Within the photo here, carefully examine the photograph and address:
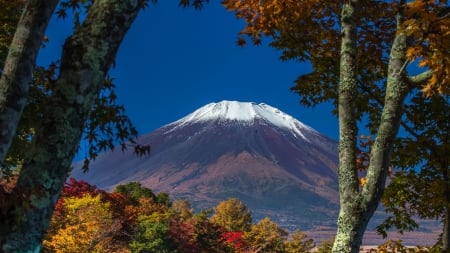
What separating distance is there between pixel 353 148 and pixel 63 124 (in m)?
3.86

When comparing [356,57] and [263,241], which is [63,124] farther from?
[263,241]

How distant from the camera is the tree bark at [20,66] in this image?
14.2 feet

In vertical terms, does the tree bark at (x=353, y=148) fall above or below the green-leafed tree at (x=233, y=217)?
below

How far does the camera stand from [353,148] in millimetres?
6320

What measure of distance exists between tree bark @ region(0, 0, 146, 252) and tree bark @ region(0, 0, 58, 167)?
800 millimetres

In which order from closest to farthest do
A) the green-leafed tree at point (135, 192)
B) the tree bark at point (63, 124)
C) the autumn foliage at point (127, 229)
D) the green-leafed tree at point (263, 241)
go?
the tree bark at point (63, 124) < the autumn foliage at point (127, 229) < the green-leafed tree at point (135, 192) < the green-leafed tree at point (263, 241)

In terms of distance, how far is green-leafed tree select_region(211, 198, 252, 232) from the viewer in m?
79.2

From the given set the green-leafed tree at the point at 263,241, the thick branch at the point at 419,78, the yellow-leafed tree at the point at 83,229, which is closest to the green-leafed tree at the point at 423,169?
the thick branch at the point at 419,78

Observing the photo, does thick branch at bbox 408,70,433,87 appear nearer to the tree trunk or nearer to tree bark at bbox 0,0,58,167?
tree bark at bbox 0,0,58,167

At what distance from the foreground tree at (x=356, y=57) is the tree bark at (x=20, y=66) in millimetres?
3635

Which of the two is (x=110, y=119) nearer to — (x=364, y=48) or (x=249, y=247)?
(x=364, y=48)

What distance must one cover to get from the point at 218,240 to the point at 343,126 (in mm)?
45129

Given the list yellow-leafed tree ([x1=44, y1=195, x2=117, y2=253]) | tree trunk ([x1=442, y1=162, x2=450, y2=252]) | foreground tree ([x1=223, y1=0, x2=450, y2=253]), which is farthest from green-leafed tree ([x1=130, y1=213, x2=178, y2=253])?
foreground tree ([x1=223, y1=0, x2=450, y2=253])

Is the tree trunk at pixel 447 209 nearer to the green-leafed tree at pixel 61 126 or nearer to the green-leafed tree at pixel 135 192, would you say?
the green-leafed tree at pixel 61 126
